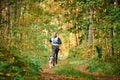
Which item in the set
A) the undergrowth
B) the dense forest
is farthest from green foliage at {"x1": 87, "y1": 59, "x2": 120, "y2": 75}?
the undergrowth

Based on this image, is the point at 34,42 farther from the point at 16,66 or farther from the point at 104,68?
the point at 104,68

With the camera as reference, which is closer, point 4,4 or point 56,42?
point 4,4

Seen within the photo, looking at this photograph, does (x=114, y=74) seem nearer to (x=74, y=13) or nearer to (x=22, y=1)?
(x=22, y=1)

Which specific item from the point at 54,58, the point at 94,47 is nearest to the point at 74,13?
the point at 94,47

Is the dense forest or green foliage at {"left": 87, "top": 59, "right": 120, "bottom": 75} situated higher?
the dense forest

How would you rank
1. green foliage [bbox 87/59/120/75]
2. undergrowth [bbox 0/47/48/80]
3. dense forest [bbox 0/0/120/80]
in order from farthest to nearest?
green foliage [bbox 87/59/120/75] → dense forest [bbox 0/0/120/80] → undergrowth [bbox 0/47/48/80]

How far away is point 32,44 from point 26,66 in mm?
3195

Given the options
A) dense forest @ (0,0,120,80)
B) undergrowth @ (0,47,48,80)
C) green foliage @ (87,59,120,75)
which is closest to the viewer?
undergrowth @ (0,47,48,80)

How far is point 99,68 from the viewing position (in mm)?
15516

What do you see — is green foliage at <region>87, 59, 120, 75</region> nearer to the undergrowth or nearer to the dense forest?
the dense forest

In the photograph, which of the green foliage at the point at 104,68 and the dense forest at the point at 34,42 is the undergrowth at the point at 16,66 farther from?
the green foliage at the point at 104,68

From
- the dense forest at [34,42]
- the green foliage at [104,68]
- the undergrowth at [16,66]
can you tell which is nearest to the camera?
the undergrowth at [16,66]

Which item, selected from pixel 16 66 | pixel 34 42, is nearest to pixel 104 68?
pixel 34 42

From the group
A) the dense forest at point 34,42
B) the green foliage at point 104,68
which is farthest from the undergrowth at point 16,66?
the green foliage at point 104,68
